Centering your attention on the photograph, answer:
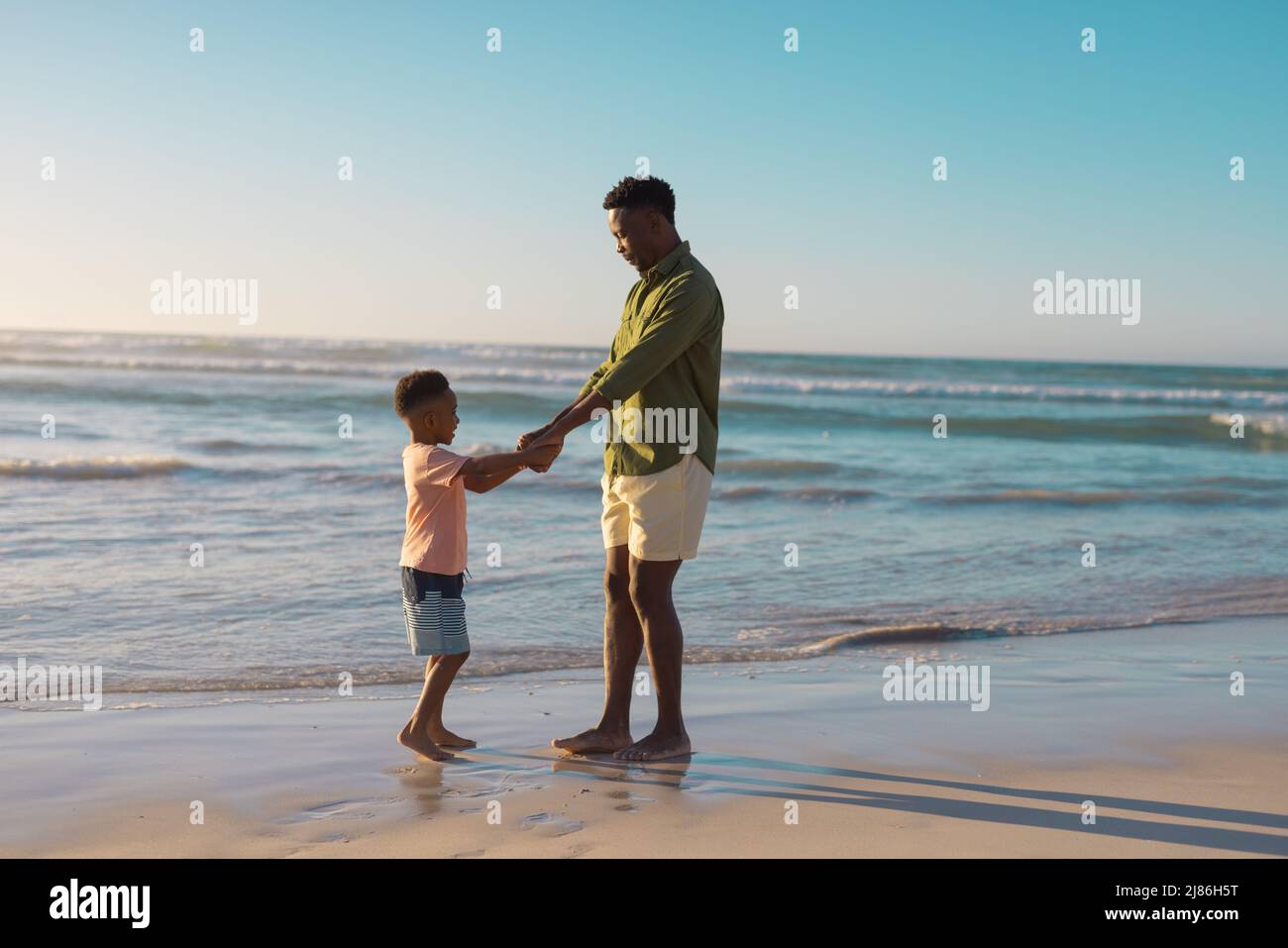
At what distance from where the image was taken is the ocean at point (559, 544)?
18.2 feet

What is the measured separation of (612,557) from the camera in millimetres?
3945

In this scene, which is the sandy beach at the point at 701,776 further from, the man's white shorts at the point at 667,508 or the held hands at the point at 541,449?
the held hands at the point at 541,449

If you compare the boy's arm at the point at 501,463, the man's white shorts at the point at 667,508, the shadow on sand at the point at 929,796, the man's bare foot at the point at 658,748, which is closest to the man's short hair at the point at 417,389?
the boy's arm at the point at 501,463

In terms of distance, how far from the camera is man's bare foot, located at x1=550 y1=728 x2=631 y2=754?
151 inches

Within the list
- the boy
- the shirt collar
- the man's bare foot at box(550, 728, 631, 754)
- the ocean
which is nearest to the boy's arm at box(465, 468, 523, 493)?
the boy

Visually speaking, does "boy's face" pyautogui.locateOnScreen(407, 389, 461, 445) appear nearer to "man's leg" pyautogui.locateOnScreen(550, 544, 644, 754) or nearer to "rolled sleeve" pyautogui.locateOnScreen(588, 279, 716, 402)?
"rolled sleeve" pyautogui.locateOnScreen(588, 279, 716, 402)

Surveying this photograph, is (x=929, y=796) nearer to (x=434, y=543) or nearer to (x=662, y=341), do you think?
(x=662, y=341)

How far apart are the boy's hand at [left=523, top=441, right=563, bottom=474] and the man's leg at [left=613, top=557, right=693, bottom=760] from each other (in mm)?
433

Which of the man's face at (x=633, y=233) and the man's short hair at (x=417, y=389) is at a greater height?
the man's face at (x=633, y=233)

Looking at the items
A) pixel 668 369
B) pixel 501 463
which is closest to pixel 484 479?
pixel 501 463

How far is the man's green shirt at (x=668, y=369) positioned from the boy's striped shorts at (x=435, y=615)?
0.68 m

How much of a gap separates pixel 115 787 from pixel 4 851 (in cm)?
50

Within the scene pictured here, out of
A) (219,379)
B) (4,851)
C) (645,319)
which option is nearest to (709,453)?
(645,319)
